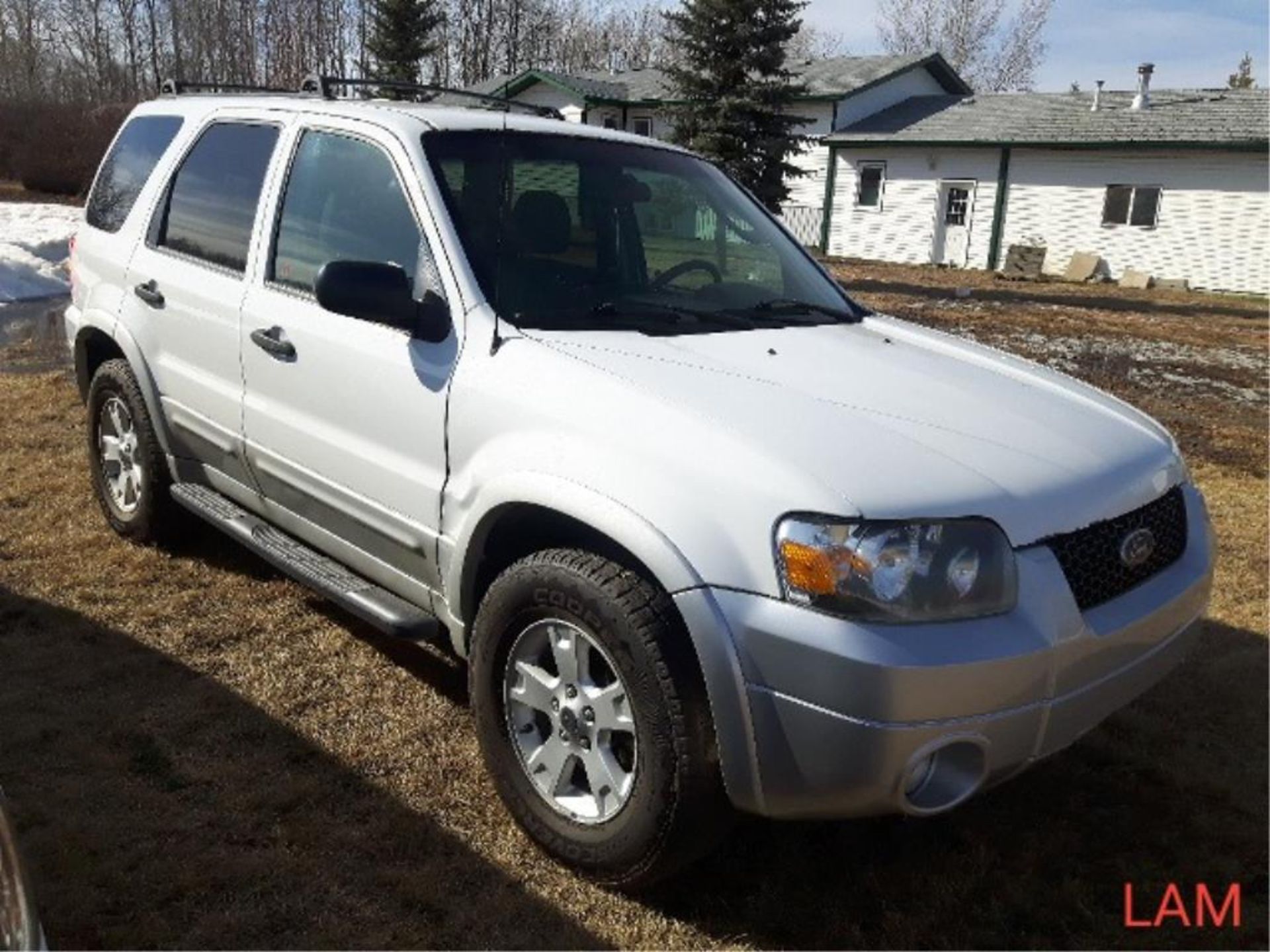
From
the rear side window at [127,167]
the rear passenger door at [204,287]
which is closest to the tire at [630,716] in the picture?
the rear passenger door at [204,287]

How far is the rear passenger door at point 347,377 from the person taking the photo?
3.25 meters

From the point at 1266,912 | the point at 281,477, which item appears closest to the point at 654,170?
the point at 281,477

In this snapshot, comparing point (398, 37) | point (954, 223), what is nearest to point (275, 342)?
point (954, 223)

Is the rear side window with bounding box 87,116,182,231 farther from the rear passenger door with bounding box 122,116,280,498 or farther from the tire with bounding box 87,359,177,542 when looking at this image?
the tire with bounding box 87,359,177,542

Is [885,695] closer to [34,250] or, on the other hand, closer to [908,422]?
[908,422]

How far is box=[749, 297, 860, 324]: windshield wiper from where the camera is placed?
3.73 meters

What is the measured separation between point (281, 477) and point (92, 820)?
127cm

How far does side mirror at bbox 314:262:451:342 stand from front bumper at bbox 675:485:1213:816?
124 centimetres

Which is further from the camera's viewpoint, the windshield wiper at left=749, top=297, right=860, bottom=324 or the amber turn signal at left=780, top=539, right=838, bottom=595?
the windshield wiper at left=749, top=297, right=860, bottom=324

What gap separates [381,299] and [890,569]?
5.26 ft

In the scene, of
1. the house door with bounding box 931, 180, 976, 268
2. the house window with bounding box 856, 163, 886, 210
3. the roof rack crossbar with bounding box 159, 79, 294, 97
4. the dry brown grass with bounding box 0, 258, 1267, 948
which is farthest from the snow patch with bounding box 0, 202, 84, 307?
the house door with bounding box 931, 180, 976, 268

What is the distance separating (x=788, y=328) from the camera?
3.54 m

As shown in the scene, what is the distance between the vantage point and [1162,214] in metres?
26.0

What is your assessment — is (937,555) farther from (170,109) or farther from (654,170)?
(170,109)
